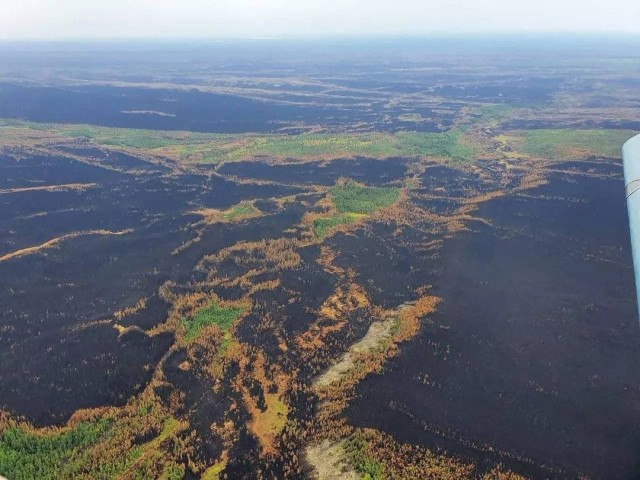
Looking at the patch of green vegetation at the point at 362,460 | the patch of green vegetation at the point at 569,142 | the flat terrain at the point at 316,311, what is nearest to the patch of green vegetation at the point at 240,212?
the flat terrain at the point at 316,311

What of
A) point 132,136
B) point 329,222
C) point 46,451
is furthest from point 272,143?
point 46,451

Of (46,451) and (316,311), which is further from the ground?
(316,311)

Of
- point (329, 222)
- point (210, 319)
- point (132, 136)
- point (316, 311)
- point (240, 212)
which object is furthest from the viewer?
point (132, 136)

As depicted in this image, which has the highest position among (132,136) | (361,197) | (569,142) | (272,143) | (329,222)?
(132,136)

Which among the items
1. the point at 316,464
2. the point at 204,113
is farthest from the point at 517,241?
the point at 204,113

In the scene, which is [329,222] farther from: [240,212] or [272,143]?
[272,143]

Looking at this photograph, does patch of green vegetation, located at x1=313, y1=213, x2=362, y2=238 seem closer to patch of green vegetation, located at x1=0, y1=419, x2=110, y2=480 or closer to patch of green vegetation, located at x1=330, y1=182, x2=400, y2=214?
patch of green vegetation, located at x1=330, y1=182, x2=400, y2=214

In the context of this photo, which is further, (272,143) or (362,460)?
(272,143)

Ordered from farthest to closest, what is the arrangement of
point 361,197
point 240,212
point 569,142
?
point 569,142
point 361,197
point 240,212
